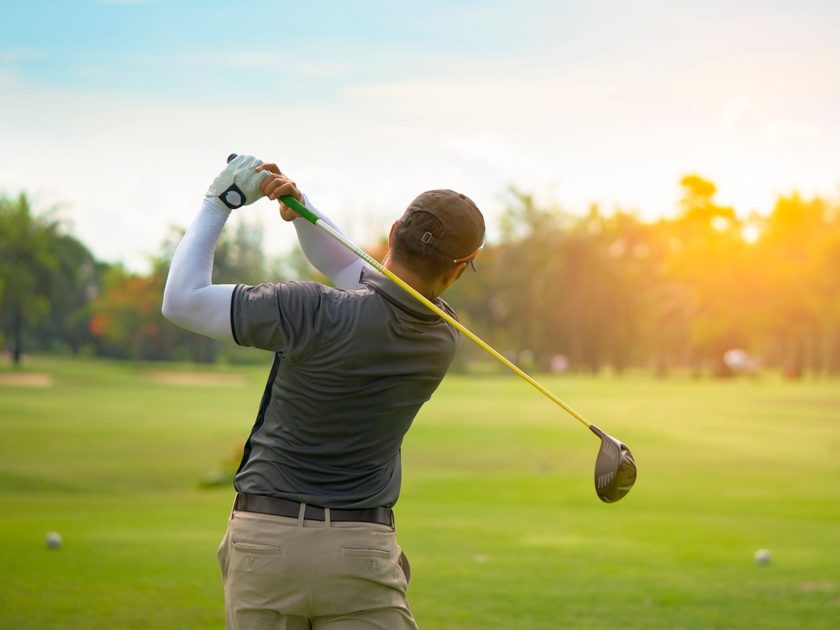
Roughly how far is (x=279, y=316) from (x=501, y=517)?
8505 millimetres

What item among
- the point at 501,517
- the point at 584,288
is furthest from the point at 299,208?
the point at 584,288

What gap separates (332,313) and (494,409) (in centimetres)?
Answer: 2658

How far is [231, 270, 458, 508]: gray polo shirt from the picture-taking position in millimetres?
2188

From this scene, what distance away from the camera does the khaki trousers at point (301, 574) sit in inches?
89.0

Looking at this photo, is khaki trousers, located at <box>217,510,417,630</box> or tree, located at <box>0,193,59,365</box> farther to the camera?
tree, located at <box>0,193,59,365</box>

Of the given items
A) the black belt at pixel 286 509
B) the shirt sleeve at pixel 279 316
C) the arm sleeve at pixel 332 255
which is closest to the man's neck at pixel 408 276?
the shirt sleeve at pixel 279 316

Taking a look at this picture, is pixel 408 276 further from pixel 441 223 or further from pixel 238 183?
pixel 238 183

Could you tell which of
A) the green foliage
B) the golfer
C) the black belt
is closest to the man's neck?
the golfer

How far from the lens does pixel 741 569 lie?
23.9 feet

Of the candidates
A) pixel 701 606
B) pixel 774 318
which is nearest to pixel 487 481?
pixel 701 606

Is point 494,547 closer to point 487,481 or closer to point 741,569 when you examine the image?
point 741,569

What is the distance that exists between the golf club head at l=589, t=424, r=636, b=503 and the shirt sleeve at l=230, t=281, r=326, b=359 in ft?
2.47

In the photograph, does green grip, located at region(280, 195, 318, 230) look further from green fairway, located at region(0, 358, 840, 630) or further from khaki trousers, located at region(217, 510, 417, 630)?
green fairway, located at region(0, 358, 840, 630)

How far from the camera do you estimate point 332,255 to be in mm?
2646
